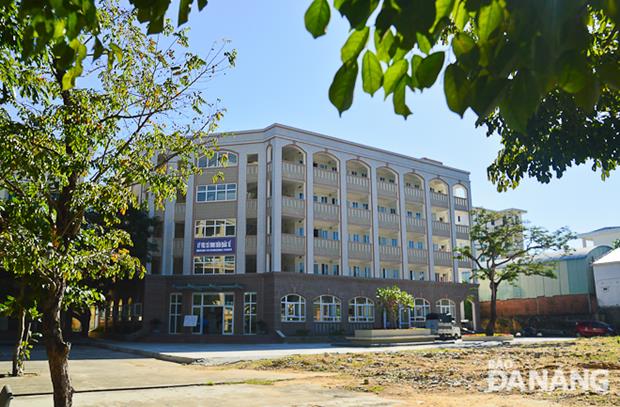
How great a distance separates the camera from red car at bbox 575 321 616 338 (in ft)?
131

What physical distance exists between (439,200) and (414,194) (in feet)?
10.4

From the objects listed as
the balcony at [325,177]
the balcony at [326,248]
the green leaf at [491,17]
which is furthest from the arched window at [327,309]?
the green leaf at [491,17]

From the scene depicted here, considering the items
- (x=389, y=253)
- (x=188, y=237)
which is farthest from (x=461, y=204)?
(x=188, y=237)

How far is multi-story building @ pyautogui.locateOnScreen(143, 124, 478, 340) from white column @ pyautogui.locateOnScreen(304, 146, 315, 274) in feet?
0.25

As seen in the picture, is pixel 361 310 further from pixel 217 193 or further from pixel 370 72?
pixel 370 72

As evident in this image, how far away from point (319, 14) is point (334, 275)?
3911cm

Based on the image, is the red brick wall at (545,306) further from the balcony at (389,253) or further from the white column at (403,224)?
the balcony at (389,253)

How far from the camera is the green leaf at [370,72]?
2.03 meters

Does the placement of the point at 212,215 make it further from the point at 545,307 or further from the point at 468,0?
the point at 468,0

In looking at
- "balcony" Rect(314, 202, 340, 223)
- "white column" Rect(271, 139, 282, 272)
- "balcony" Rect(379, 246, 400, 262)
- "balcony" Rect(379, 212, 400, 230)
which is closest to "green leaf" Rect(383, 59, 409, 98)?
"white column" Rect(271, 139, 282, 272)

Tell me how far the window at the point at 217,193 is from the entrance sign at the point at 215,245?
3.00 m

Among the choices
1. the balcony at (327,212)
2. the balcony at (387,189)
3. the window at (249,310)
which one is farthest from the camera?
the balcony at (387,189)

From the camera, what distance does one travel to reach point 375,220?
43.9 m

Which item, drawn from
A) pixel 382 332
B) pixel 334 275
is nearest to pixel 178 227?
pixel 334 275
